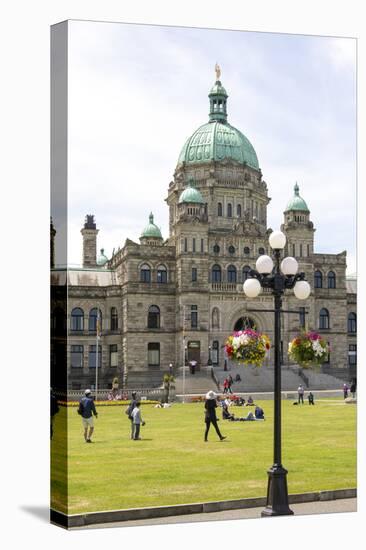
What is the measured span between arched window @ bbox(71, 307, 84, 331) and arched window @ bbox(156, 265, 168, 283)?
24.7m

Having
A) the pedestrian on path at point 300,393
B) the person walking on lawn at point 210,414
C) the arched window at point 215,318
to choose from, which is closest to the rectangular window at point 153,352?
the pedestrian on path at point 300,393

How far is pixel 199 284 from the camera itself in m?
52.4

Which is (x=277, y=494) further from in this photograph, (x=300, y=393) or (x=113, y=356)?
(x=113, y=356)

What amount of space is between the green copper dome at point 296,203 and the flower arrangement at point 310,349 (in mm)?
3416

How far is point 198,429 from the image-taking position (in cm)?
2420

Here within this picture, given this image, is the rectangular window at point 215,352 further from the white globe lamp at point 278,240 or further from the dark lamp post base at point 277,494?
the white globe lamp at point 278,240

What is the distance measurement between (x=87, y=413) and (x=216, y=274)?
106ft

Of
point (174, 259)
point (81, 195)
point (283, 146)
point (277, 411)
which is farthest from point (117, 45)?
point (174, 259)

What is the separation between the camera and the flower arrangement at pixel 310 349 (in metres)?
24.8

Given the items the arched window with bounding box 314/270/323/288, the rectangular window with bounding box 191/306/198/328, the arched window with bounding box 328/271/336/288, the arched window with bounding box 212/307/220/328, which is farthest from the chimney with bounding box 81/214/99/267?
the rectangular window with bounding box 191/306/198/328

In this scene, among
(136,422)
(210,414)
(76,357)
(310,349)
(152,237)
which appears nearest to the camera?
(76,357)

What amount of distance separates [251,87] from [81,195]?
17.9 feet

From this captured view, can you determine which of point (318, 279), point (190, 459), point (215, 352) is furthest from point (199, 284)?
point (190, 459)

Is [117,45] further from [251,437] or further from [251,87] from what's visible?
[251,437]
